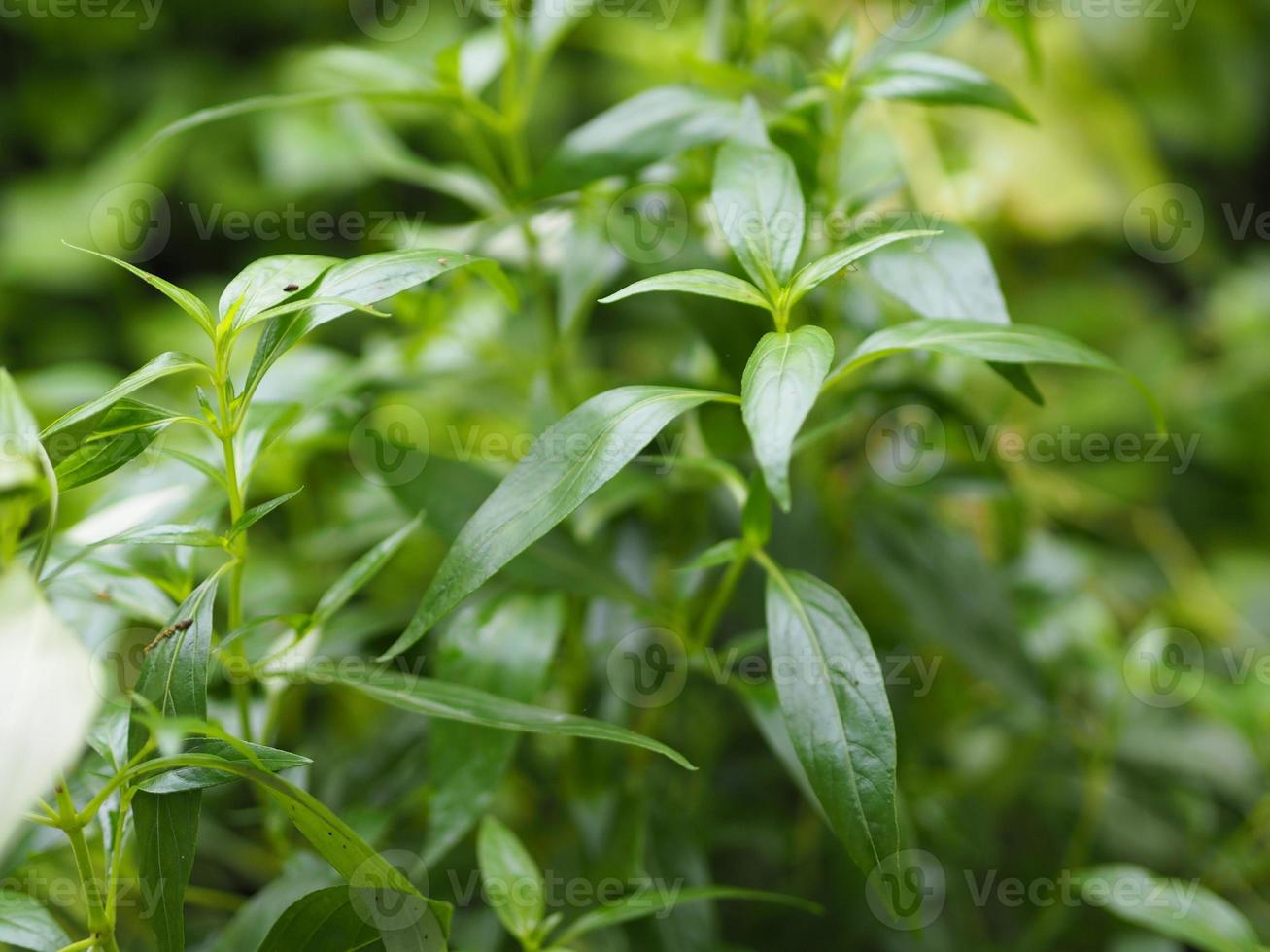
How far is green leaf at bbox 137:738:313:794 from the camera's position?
431 millimetres

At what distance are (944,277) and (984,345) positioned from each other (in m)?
0.10

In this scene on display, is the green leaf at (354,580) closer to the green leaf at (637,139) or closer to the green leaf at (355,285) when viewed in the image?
the green leaf at (355,285)

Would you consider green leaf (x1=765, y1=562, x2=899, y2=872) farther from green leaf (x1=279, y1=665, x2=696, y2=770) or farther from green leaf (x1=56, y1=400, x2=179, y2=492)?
green leaf (x1=56, y1=400, x2=179, y2=492)

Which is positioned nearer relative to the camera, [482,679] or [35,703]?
[35,703]

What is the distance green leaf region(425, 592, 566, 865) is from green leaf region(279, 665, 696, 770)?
0.07 metres

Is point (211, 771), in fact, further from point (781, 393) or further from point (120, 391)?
point (781, 393)

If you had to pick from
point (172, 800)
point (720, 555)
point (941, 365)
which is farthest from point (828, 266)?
point (941, 365)

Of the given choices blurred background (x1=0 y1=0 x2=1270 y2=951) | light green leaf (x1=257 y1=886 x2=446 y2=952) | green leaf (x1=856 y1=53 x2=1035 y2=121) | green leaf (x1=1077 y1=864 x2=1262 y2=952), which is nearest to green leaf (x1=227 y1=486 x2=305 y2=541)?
light green leaf (x1=257 y1=886 x2=446 y2=952)

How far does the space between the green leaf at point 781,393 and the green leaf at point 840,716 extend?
105mm

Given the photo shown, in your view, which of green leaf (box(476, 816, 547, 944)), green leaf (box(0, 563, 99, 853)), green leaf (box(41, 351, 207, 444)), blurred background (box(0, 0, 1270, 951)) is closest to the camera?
green leaf (box(0, 563, 99, 853))

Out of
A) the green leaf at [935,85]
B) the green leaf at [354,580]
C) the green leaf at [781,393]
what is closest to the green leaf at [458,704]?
the green leaf at [354,580]

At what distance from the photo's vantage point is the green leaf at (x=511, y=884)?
52 cm

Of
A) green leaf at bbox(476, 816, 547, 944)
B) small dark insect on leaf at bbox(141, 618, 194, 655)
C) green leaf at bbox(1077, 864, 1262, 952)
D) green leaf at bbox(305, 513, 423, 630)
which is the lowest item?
green leaf at bbox(1077, 864, 1262, 952)

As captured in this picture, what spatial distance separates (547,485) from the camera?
0.45 m
